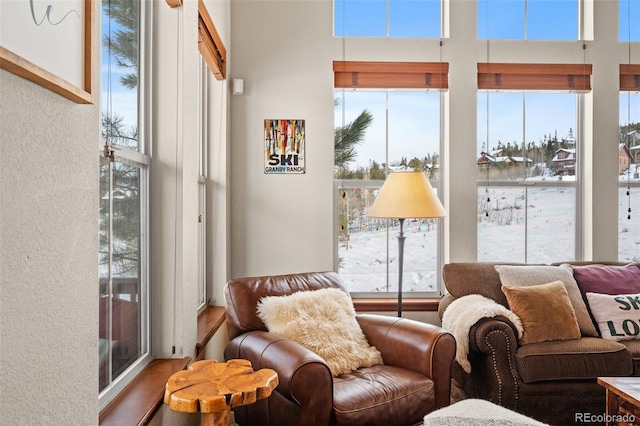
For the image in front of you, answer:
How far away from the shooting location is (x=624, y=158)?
12.9 feet

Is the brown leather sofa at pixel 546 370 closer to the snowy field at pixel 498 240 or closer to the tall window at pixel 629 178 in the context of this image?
the snowy field at pixel 498 240

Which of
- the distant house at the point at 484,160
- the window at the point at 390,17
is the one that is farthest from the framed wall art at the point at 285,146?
the distant house at the point at 484,160

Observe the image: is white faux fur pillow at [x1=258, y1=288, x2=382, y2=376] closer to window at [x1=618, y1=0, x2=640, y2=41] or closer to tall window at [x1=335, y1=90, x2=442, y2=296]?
tall window at [x1=335, y1=90, x2=442, y2=296]

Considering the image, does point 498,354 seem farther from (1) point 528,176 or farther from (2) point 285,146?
(2) point 285,146

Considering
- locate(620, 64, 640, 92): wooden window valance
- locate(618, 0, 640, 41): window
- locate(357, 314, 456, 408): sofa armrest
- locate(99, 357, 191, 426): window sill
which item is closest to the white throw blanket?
locate(357, 314, 456, 408): sofa armrest

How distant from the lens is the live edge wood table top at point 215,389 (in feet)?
5.05

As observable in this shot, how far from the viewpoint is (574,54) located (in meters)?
3.86

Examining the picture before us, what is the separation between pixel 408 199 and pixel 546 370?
1230 mm

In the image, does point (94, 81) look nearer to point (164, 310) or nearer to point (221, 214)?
point (164, 310)

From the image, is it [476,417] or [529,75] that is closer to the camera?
[476,417]

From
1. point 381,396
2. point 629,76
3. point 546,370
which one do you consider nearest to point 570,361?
point 546,370

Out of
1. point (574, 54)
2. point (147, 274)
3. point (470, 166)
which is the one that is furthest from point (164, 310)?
point (574, 54)

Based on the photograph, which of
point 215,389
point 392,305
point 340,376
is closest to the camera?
point 215,389

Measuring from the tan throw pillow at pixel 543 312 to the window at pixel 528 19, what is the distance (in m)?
2.09
